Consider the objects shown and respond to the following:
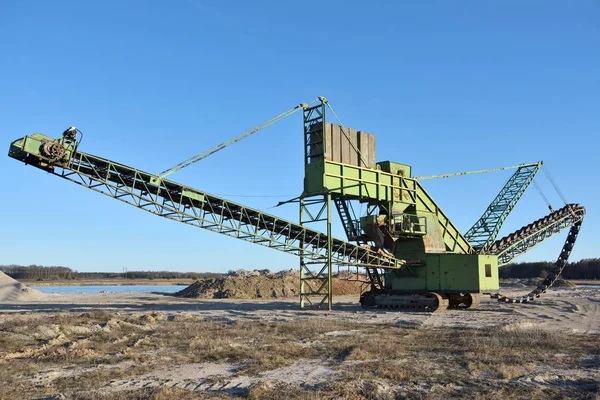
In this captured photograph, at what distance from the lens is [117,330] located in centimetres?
1502

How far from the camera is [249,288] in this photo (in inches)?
1586

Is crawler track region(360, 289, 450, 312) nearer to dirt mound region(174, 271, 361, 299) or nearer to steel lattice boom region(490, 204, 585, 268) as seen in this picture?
steel lattice boom region(490, 204, 585, 268)

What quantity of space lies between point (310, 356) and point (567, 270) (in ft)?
292

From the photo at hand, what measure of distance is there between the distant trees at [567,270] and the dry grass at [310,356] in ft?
251

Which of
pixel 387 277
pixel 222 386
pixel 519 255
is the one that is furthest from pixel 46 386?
pixel 519 255

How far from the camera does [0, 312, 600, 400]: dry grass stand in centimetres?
747

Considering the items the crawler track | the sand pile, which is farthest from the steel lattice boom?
the sand pile

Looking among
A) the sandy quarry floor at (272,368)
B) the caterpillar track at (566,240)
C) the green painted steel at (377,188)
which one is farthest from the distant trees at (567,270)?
the sandy quarry floor at (272,368)

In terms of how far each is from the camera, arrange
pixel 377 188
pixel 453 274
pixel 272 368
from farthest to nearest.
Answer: pixel 377 188
pixel 453 274
pixel 272 368

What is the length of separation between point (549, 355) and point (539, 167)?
28.4 meters

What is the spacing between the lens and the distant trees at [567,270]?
82.8 meters

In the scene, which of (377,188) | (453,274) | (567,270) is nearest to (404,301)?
(453,274)

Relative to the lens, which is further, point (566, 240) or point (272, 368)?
point (566, 240)

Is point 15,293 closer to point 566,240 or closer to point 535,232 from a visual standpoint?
point 535,232
